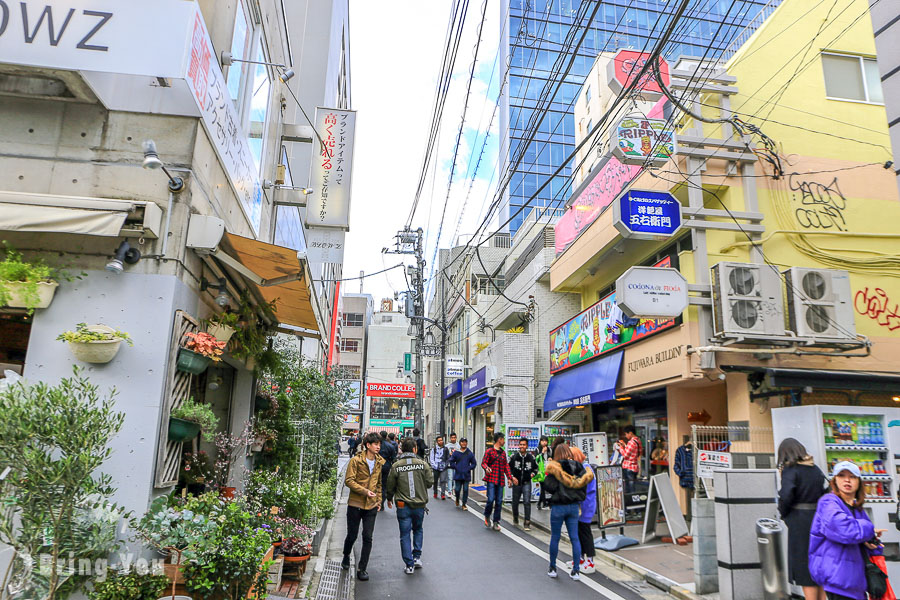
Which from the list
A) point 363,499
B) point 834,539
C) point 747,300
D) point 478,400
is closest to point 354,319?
point 478,400

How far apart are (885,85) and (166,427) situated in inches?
316

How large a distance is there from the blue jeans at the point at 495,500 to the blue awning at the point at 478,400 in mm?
11893

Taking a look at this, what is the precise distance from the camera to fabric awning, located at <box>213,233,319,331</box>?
20.5ft

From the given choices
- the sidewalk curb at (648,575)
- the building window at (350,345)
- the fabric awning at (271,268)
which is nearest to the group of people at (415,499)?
the sidewalk curb at (648,575)

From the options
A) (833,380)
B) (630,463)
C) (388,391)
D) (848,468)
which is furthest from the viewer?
(388,391)

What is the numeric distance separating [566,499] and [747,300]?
5.61 m

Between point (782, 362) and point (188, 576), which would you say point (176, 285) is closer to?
point (188, 576)

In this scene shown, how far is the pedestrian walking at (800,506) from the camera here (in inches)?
231

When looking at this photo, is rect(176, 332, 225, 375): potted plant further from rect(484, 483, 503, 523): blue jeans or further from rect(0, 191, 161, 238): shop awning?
rect(484, 483, 503, 523): blue jeans

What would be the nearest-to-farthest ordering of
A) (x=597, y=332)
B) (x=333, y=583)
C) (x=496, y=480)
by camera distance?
(x=333, y=583)
(x=496, y=480)
(x=597, y=332)

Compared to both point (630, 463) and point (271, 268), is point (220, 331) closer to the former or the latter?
point (271, 268)

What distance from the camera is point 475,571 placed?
8453 millimetres

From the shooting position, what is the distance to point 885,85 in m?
6.33

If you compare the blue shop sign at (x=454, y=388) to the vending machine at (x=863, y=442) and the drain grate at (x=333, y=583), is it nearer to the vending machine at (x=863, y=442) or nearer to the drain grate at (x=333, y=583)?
the drain grate at (x=333, y=583)
